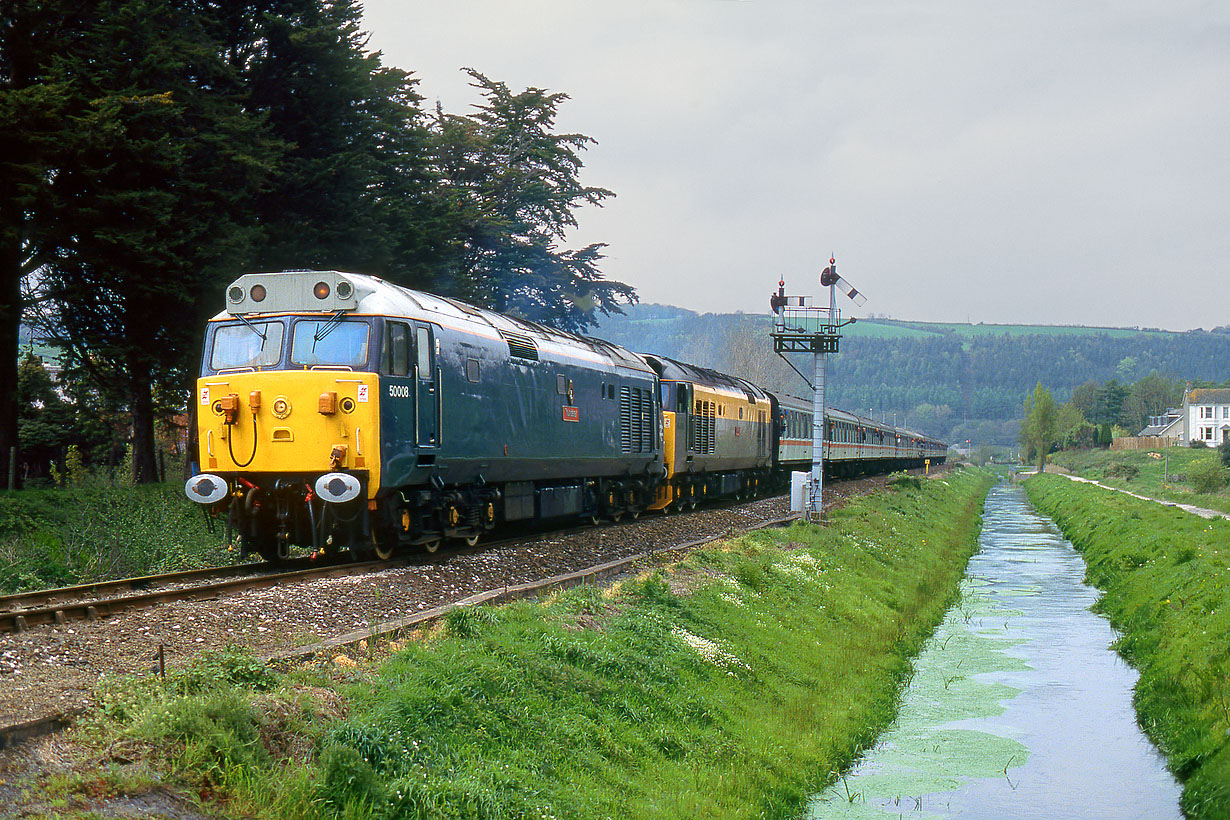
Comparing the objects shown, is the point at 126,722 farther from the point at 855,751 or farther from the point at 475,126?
the point at 475,126

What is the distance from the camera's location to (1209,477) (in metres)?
56.1

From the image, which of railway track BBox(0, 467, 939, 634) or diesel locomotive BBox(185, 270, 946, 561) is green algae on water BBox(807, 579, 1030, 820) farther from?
diesel locomotive BBox(185, 270, 946, 561)

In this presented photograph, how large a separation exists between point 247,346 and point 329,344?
1.25 metres

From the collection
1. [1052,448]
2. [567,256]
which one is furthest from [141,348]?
[1052,448]

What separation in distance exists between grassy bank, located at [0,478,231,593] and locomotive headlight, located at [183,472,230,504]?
2.03 m

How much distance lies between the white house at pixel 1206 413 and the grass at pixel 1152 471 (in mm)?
12074

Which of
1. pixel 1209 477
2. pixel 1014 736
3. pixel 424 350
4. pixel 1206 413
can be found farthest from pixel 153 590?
pixel 1206 413

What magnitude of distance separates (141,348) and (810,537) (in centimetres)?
1564

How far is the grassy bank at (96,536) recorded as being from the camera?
50.8ft

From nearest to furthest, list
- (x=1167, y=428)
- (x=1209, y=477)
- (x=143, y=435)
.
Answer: (x=143, y=435), (x=1209, y=477), (x=1167, y=428)

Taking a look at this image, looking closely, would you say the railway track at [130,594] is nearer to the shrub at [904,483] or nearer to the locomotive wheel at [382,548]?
the locomotive wheel at [382,548]

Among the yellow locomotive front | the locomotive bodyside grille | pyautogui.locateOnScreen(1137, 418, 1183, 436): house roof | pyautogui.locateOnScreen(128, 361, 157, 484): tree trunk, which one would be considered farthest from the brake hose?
pyautogui.locateOnScreen(1137, 418, 1183, 436): house roof

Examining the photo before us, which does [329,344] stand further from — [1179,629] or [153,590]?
[1179,629]

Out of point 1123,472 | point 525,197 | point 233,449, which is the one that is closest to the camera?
point 233,449
